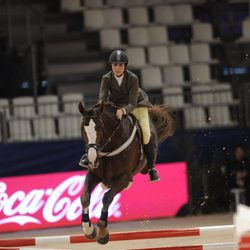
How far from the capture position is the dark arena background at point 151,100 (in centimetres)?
1005

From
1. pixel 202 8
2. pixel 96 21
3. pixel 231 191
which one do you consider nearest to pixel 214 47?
pixel 202 8

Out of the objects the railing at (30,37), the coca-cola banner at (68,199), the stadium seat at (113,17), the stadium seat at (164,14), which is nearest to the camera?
the coca-cola banner at (68,199)

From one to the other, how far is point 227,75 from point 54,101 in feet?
9.53

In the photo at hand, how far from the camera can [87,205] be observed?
20.6 feet

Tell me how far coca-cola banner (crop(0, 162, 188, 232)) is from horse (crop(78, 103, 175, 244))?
10.4 feet

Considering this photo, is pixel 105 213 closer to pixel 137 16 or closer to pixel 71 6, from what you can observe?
pixel 71 6

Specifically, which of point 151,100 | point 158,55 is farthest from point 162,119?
point 158,55

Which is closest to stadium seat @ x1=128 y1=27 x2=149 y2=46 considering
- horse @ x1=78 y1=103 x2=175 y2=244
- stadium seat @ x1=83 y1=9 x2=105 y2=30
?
stadium seat @ x1=83 y1=9 x2=105 y2=30

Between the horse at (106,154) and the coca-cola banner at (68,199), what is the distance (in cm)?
316

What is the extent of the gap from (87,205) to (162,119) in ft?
4.53

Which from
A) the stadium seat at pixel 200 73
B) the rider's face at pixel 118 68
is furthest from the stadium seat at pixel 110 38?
the rider's face at pixel 118 68

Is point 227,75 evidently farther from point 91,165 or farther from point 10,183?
point 91,165

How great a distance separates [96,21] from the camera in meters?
13.6

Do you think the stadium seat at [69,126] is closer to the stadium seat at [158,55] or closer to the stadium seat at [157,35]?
the stadium seat at [158,55]
